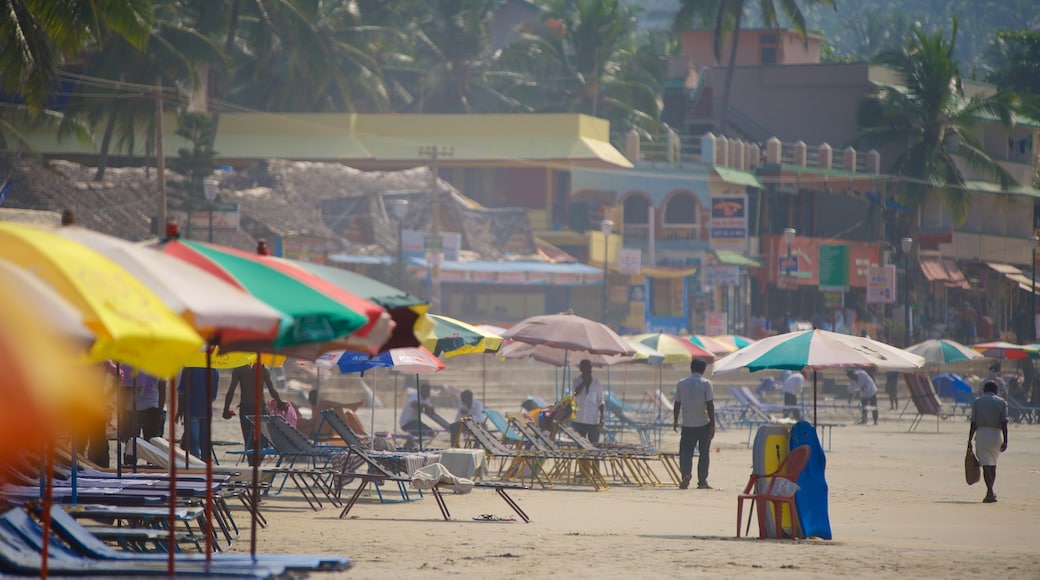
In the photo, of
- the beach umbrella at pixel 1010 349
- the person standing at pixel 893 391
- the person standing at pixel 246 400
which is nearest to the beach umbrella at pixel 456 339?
the person standing at pixel 246 400

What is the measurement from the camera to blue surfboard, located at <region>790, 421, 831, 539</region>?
11.8 meters

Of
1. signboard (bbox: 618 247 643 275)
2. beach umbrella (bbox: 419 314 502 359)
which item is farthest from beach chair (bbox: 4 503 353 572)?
signboard (bbox: 618 247 643 275)

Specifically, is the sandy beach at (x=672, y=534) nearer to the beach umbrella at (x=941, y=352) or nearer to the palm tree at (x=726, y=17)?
the beach umbrella at (x=941, y=352)

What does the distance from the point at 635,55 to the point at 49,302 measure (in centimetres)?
5828

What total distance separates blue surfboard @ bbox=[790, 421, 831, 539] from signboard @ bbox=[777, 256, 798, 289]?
34.9m

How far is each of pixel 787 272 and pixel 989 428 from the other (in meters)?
31.0

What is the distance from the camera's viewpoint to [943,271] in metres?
59.2

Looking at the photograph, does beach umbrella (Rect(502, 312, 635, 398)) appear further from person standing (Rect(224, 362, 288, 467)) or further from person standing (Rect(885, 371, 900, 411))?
person standing (Rect(885, 371, 900, 411))

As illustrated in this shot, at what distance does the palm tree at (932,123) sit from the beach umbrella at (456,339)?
1628 inches

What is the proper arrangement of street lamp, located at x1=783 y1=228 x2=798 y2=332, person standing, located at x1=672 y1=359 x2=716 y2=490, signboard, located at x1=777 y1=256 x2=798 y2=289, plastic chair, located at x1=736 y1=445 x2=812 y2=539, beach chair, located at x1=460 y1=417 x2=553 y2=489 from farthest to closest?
signboard, located at x1=777 y1=256 x2=798 y2=289 < street lamp, located at x1=783 y1=228 x2=798 y2=332 < person standing, located at x1=672 y1=359 x2=716 y2=490 < beach chair, located at x1=460 y1=417 x2=553 y2=489 < plastic chair, located at x1=736 y1=445 x2=812 y2=539

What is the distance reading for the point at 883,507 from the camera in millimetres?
14914

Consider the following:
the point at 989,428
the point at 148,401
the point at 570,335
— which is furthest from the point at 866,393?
the point at 148,401

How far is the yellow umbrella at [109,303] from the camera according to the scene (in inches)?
235

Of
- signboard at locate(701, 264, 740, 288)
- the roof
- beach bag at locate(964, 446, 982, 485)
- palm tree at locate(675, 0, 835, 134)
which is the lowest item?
beach bag at locate(964, 446, 982, 485)
